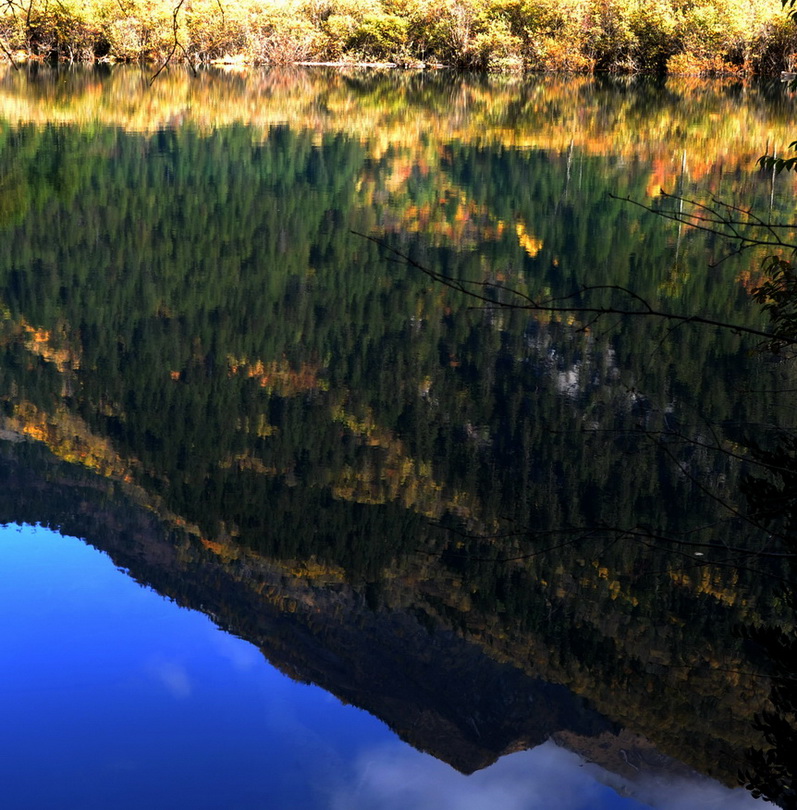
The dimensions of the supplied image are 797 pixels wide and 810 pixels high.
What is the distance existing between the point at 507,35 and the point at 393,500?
5118 cm

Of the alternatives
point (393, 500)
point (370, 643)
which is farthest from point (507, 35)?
point (370, 643)

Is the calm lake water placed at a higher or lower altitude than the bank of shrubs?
lower

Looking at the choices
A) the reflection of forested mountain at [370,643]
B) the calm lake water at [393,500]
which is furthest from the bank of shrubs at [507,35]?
the reflection of forested mountain at [370,643]

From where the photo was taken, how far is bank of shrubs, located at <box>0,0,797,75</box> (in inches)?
1945

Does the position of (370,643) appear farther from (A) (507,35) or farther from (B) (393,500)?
(A) (507,35)

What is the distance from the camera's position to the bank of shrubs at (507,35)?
49406 mm

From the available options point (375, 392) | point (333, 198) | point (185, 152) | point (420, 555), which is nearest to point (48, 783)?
point (420, 555)

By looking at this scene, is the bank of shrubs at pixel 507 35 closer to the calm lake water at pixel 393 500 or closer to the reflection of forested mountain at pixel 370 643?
the calm lake water at pixel 393 500

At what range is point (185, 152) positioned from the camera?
25312mm

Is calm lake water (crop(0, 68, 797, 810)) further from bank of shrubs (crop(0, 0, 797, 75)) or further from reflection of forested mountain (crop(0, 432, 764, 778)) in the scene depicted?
bank of shrubs (crop(0, 0, 797, 75))

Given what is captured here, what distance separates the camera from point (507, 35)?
2179 inches

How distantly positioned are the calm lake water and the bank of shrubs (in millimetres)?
33973

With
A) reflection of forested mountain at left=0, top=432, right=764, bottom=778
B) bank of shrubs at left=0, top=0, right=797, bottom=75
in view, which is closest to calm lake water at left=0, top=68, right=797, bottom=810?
reflection of forested mountain at left=0, top=432, right=764, bottom=778

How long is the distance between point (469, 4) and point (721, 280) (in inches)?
1718
